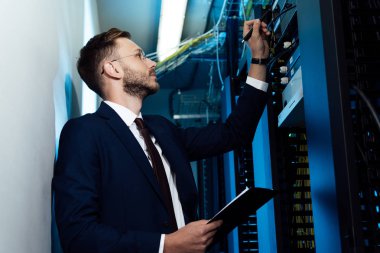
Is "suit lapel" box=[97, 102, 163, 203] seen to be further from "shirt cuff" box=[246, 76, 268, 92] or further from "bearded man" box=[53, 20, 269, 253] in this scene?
"shirt cuff" box=[246, 76, 268, 92]

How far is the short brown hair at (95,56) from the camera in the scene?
171 cm

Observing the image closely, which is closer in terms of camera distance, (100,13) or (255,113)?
(255,113)

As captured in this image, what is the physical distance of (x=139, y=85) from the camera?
5.26 feet

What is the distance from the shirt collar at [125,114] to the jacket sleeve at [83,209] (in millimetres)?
238

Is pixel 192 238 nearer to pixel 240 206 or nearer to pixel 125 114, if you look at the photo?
pixel 240 206

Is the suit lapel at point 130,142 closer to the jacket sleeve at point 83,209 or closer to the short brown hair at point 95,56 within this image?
the jacket sleeve at point 83,209

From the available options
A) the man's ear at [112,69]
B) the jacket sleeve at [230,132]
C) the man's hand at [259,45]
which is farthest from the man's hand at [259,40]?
the man's ear at [112,69]

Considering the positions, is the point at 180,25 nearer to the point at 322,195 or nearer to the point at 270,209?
the point at 270,209

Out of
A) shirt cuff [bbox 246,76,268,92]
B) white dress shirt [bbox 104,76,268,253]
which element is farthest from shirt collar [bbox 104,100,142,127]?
shirt cuff [bbox 246,76,268,92]

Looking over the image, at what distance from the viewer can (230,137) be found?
1620 mm

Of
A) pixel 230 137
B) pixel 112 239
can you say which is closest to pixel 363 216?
pixel 112 239

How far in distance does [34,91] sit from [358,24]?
726 mm

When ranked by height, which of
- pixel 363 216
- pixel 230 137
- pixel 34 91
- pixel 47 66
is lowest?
pixel 363 216

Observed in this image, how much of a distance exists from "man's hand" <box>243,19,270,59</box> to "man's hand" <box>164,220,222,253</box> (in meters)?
0.68
